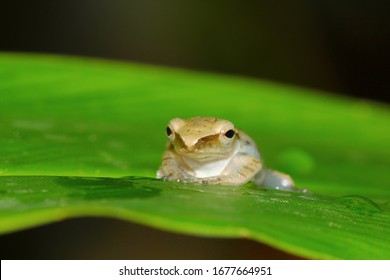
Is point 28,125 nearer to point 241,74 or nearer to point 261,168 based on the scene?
point 261,168

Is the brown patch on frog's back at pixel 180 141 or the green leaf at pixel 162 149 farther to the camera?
the brown patch on frog's back at pixel 180 141

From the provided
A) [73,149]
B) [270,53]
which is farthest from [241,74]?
[73,149]

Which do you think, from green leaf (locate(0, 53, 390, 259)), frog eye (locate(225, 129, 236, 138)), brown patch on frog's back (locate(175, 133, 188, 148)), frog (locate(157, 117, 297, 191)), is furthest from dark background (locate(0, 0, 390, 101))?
brown patch on frog's back (locate(175, 133, 188, 148))

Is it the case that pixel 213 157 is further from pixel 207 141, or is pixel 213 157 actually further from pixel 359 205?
pixel 359 205

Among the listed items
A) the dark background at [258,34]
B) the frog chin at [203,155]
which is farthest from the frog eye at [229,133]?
the dark background at [258,34]

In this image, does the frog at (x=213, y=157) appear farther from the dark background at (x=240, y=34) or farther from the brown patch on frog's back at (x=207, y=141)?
the dark background at (x=240, y=34)
